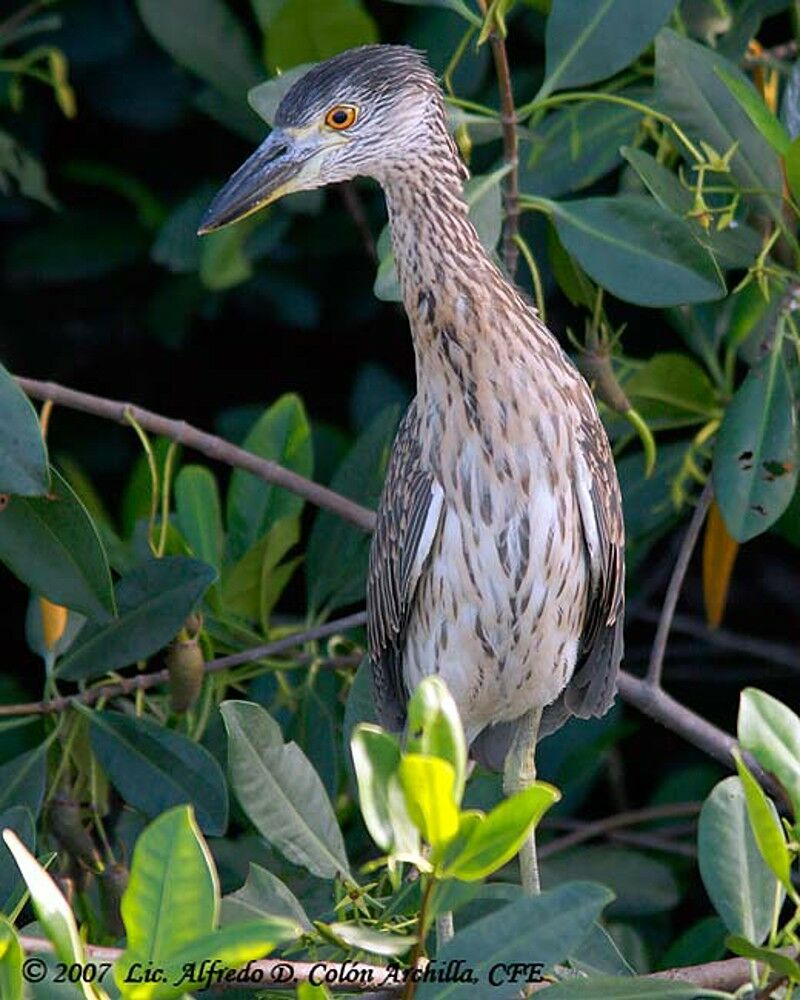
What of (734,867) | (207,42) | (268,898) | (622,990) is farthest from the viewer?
(207,42)

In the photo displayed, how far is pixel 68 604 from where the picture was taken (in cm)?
247

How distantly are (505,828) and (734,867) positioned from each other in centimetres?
47

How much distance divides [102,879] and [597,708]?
83 centimetres

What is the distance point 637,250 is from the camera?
2.61 metres

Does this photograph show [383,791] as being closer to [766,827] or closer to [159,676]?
[766,827]

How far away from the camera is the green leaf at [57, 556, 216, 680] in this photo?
2561 mm

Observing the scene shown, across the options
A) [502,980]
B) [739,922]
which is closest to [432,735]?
[502,980]

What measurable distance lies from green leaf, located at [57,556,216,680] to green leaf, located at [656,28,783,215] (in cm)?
95

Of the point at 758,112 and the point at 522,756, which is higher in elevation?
the point at 758,112

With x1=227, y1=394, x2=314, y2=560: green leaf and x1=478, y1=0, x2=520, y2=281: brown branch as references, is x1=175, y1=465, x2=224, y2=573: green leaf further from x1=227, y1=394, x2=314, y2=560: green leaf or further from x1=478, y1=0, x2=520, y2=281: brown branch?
x1=478, y1=0, x2=520, y2=281: brown branch

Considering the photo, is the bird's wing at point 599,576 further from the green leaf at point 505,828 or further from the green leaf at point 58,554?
the green leaf at point 505,828

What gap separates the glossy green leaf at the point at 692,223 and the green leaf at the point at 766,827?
110 centimetres

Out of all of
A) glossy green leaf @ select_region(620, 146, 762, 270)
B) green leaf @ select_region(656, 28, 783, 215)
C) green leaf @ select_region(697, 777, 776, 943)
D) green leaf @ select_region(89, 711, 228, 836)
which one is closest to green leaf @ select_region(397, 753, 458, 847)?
green leaf @ select_region(697, 777, 776, 943)

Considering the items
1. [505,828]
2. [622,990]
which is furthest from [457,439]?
[505,828]
